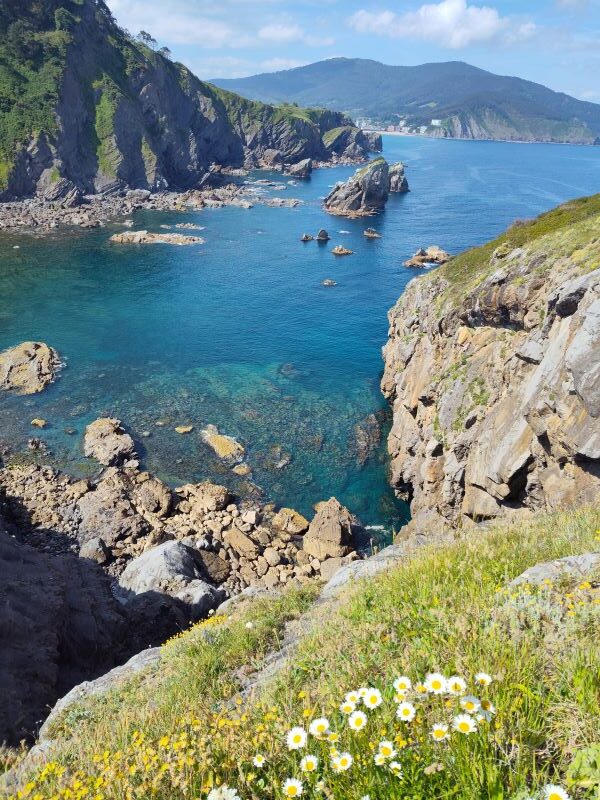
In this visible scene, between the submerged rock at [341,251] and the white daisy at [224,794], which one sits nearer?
the white daisy at [224,794]

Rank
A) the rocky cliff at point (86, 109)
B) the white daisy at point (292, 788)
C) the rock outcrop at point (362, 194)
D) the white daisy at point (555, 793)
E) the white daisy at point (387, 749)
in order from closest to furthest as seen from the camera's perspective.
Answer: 1. the white daisy at point (555, 793)
2. the white daisy at point (387, 749)
3. the white daisy at point (292, 788)
4. the rocky cliff at point (86, 109)
5. the rock outcrop at point (362, 194)

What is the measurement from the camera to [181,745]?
16.8ft

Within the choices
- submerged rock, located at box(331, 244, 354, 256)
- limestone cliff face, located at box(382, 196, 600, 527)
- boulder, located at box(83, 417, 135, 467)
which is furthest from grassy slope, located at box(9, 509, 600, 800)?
submerged rock, located at box(331, 244, 354, 256)

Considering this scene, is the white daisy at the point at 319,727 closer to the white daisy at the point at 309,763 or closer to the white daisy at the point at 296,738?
the white daisy at the point at 296,738

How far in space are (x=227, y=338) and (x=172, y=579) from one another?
129ft

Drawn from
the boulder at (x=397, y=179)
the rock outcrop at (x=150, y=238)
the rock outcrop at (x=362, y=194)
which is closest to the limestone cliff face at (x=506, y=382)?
the rock outcrop at (x=150, y=238)

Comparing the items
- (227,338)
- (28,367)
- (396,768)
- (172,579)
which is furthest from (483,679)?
(227,338)

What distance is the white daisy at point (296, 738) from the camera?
4484 millimetres

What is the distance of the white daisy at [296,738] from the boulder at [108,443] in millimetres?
36951

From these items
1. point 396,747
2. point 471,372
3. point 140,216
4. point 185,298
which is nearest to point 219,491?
point 471,372

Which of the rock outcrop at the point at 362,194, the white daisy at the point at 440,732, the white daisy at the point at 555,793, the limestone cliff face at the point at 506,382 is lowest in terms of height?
the limestone cliff face at the point at 506,382

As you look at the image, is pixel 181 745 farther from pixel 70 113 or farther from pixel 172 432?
pixel 70 113

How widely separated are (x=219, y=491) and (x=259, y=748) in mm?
31458

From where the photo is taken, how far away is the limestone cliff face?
65.9 ft
